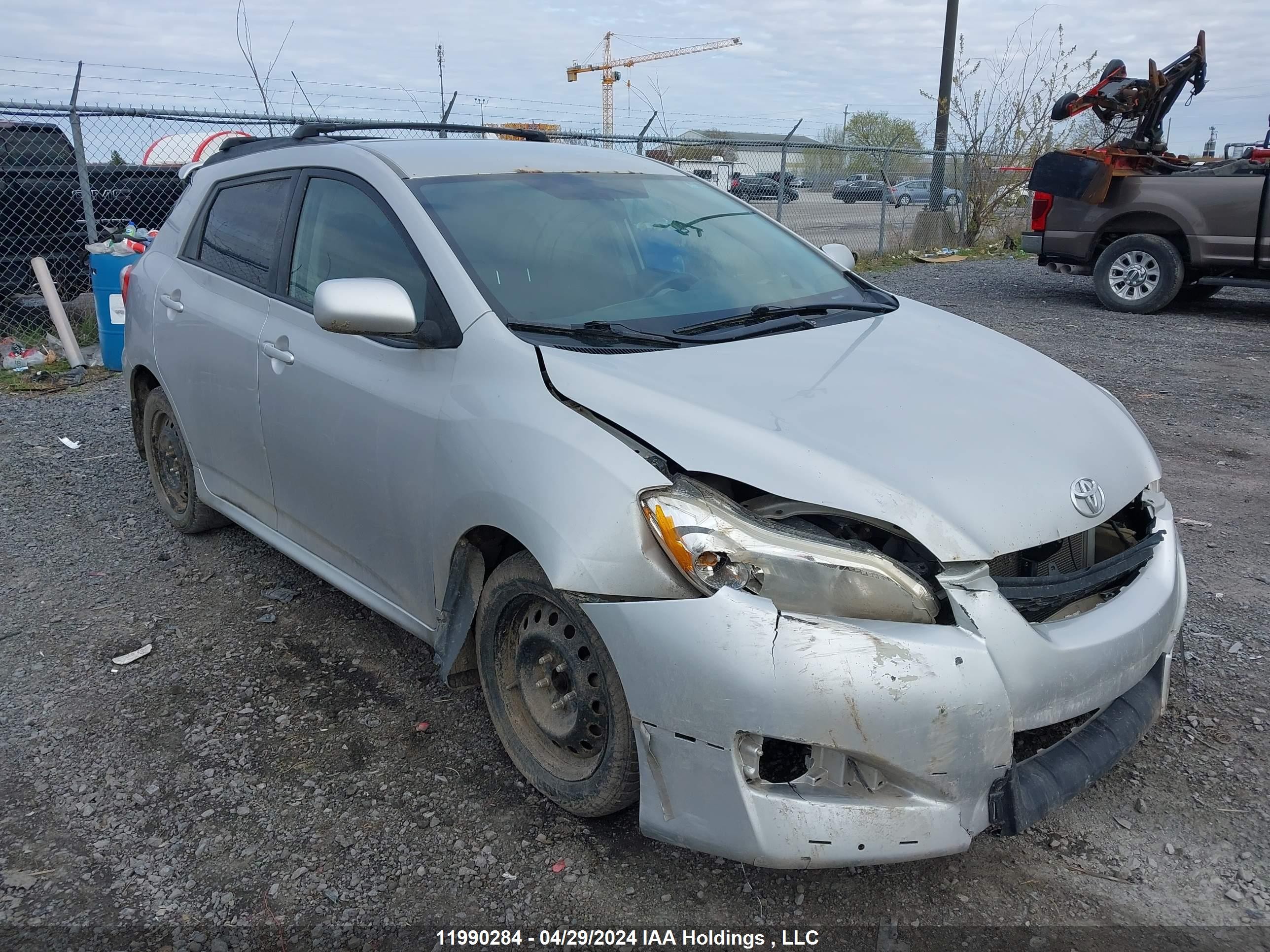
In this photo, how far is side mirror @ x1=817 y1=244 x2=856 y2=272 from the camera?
403 cm

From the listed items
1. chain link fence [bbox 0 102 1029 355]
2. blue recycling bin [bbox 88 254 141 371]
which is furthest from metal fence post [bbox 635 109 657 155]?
blue recycling bin [bbox 88 254 141 371]

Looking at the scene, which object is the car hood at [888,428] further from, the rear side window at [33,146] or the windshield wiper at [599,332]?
the rear side window at [33,146]

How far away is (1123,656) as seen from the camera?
2.33 m

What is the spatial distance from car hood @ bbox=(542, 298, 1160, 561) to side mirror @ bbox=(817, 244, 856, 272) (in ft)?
3.60

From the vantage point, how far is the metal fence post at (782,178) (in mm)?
14078

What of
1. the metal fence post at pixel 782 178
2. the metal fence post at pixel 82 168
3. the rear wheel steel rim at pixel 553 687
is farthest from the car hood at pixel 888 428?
the metal fence post at pixel 782 178

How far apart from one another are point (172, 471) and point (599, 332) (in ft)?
9.31

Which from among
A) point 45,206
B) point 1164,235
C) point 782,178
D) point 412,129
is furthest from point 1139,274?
point 45,206

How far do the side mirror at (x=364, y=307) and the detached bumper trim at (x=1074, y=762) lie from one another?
6.31 ft

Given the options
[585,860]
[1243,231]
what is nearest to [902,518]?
[585,860]

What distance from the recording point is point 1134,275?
416 inches

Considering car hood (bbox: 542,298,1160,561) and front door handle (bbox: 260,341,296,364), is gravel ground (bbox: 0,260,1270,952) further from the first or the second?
front door handle (bbox: 260,341,296,364)

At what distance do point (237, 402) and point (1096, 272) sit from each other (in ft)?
32.3

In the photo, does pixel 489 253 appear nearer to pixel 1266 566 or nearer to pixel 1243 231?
pixel 1266 566
